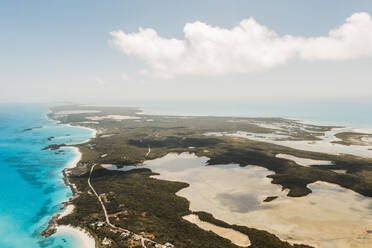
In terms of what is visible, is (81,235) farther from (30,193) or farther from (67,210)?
(30,193)

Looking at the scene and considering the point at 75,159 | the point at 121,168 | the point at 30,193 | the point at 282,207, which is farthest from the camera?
the point at 75,159

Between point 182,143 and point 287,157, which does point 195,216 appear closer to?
point 287,157

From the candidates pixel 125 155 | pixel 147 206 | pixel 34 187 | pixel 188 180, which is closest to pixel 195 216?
pixel 147 206

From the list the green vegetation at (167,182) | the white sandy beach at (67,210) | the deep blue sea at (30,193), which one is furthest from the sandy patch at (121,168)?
the white sandy beach at (67,210)

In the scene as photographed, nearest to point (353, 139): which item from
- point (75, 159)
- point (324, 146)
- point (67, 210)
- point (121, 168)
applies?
point (324, 146)

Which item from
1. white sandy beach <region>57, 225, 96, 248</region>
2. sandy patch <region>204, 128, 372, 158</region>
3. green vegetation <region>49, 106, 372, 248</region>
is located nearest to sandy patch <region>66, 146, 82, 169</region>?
green vegetation <region>49, 106, 372, 248</region>

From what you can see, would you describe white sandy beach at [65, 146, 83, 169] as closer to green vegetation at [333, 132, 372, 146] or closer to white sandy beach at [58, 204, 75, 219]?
white sandy beach at [58, 204, 75, 219]
